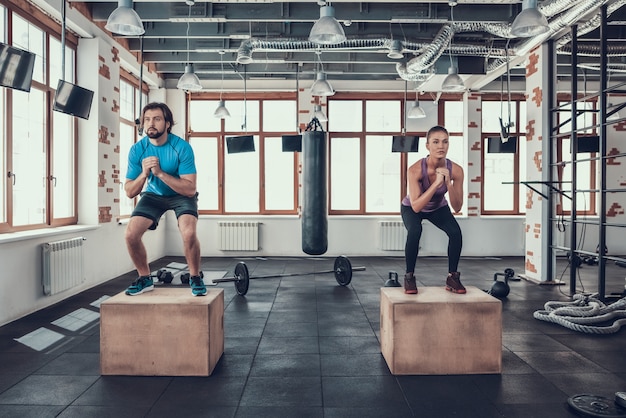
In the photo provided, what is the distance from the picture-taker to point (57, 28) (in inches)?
216

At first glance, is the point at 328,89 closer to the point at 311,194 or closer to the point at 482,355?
the point at 311,194

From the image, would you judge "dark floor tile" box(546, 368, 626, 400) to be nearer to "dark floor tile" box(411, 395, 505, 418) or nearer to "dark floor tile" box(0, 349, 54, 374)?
"dark floor tile" box(411, 395, 505, 418)

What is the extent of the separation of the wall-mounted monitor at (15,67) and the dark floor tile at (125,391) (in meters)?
2.23

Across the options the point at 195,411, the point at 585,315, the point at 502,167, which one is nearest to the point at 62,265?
→ the point at 195,411

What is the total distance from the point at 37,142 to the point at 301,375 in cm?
386

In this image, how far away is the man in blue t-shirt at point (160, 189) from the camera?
323 centimetres

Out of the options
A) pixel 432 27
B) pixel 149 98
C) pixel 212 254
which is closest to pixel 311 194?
pixel 432 27

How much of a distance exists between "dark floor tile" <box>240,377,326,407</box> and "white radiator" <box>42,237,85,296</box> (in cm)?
282

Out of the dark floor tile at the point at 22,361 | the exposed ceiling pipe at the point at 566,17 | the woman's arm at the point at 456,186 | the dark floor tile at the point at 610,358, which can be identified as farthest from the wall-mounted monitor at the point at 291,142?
the dark floor tile at the point at 610,358

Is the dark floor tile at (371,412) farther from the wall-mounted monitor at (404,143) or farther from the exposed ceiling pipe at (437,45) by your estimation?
the wall-mounted monitor at (404,143)

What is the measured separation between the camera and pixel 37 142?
5141 millimetres

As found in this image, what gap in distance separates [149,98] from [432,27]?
5.07m

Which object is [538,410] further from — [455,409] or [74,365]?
[74,365]

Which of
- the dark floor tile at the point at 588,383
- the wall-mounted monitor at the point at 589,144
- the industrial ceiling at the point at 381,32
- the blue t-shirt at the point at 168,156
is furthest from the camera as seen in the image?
the wall-mounted monitor at the point at 589,144
